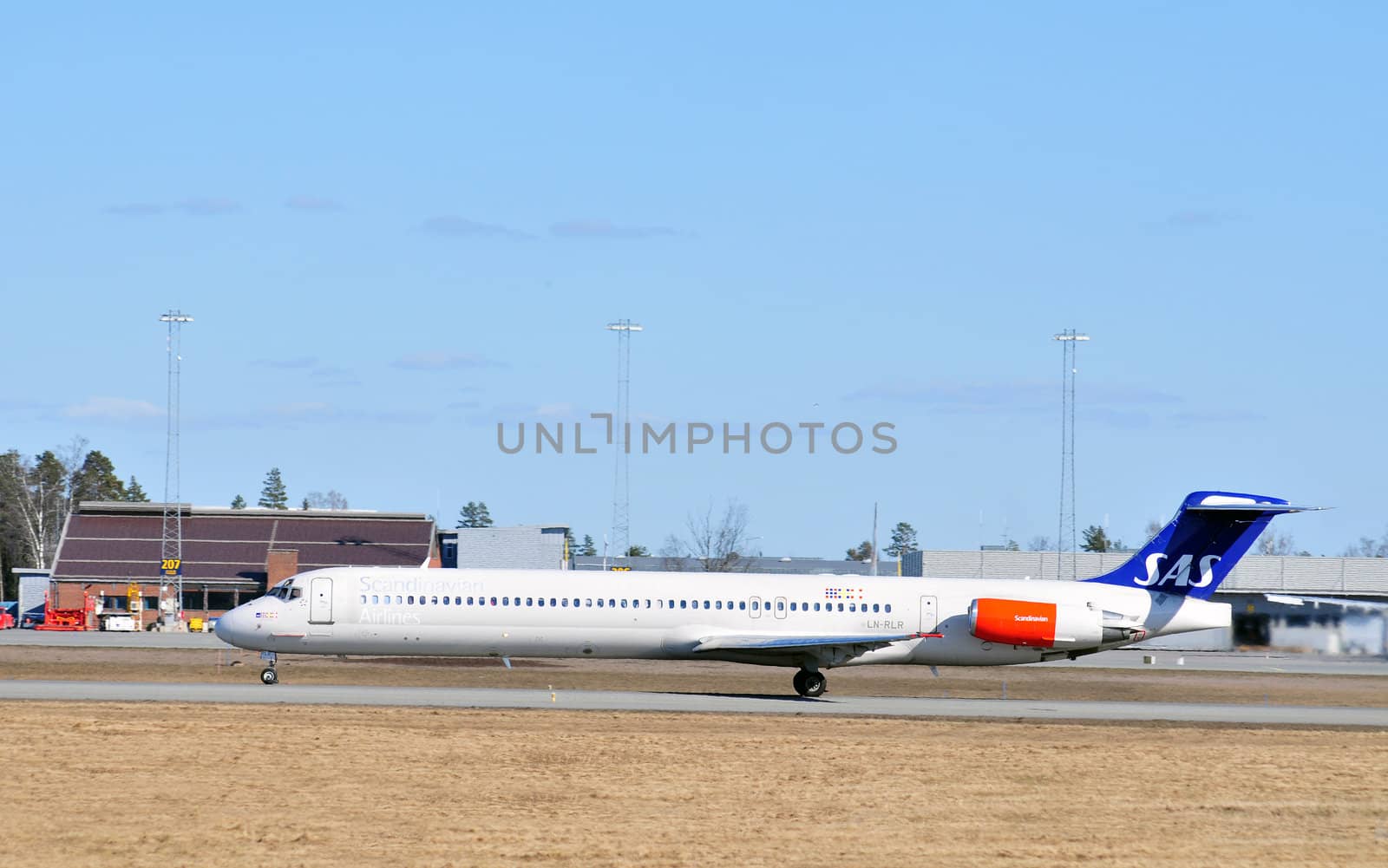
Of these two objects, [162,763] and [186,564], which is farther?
[186,564]

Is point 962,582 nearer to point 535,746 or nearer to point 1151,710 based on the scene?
point 1151,710

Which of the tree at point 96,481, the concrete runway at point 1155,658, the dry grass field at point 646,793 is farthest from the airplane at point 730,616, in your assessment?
the tree at point 96,481

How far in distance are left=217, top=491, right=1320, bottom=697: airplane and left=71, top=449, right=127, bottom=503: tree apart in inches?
4509

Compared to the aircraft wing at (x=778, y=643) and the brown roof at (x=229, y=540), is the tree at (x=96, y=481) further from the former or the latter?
the aircraft wing at (x=778, y=643)

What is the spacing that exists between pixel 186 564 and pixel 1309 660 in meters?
60.4

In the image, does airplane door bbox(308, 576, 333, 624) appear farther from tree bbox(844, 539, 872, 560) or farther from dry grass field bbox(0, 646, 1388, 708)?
tree bbox(844, 539, 872, 560)

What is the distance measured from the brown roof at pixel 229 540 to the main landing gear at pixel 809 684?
52892 millimetres

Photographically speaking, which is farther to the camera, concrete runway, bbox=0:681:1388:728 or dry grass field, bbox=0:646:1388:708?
dry grass field, bbox=0:646:1388:708

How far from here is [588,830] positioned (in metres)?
18.3

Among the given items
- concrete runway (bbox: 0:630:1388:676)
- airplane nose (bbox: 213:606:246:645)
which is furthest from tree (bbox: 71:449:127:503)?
airplane nose (bbox: 213:606:246:645)

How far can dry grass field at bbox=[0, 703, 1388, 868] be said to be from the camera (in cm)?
1745

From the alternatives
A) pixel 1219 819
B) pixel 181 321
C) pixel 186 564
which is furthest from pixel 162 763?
pixel 186 564

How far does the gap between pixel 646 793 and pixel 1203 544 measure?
2196 centimetres

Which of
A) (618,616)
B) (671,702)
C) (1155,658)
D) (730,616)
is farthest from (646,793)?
(1155,658)
